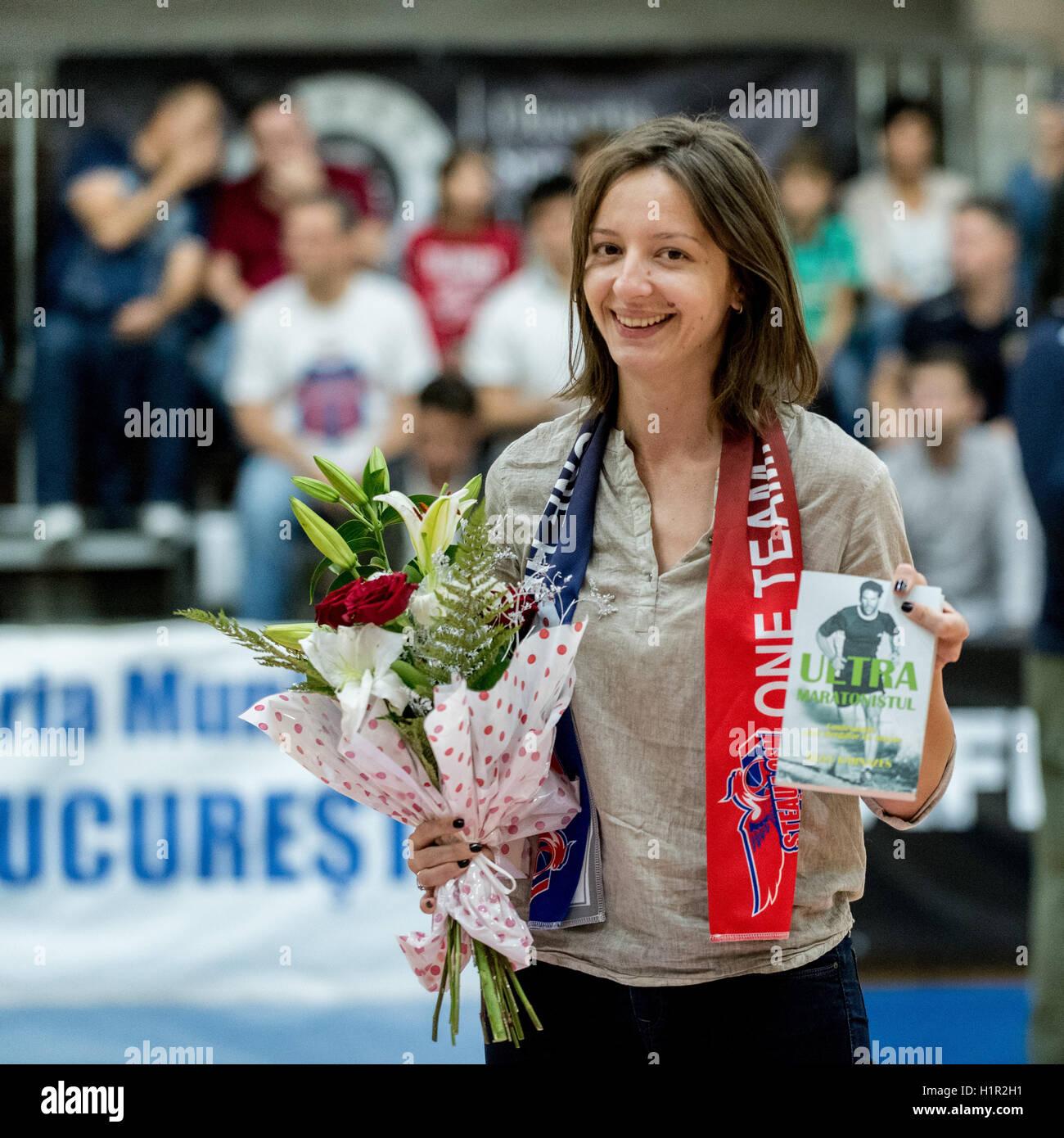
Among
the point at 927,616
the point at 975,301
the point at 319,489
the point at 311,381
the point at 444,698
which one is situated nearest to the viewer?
the point at 444,698

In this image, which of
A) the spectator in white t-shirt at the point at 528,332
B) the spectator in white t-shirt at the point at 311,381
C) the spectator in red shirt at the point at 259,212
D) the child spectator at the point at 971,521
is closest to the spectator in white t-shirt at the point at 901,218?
the child spectator at the point at 971,521

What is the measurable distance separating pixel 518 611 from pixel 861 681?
0.43m

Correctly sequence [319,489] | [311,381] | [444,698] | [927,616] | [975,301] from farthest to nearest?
[975,301], [311,381], [319,489], [927,616], [444,698]

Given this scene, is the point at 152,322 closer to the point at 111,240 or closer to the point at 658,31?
the point at 111,240

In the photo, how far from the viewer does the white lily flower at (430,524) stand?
1.82 meters

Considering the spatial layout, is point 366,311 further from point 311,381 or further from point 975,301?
point 975,301

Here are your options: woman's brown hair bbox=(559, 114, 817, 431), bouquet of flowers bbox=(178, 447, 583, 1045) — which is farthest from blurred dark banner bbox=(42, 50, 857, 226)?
bouquet of flowers bbox=(178, 447, 583, 1045)

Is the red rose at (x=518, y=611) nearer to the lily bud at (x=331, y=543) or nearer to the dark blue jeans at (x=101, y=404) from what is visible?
the lily bud at (x=331, y=543)

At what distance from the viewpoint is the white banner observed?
4090 millimetres

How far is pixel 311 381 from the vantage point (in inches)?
213

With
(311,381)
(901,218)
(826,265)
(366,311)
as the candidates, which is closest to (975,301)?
(901,218)

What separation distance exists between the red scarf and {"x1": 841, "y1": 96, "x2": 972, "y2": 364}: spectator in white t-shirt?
13.0ft

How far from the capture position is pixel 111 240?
564cm
